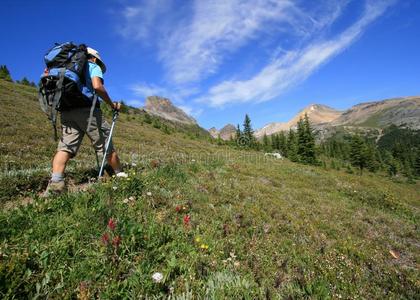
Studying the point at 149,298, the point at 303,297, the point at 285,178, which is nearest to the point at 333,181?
the point at 285,178

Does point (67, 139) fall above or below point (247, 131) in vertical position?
below

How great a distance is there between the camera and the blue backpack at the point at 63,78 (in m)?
5.45

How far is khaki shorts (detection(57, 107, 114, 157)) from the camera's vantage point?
5.93m

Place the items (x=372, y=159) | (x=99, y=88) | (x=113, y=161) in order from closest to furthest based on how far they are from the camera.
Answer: (x=99, y=88)
(x=113, y=161)
(x=372, y=159)

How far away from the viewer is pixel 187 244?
13.7 feet

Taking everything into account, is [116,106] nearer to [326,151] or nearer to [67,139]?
[67,139]

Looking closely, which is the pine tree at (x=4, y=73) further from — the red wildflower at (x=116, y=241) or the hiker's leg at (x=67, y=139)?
the red wildflower at (x=116, y=241)

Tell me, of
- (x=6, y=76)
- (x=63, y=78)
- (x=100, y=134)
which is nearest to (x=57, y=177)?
(x=100, y=134)

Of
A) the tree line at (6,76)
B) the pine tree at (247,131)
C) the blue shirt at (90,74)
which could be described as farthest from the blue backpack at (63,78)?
the pine tree at (247,131)

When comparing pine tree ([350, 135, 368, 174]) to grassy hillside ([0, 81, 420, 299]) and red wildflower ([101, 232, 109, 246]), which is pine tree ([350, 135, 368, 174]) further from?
red wildflower ([101, 232, 109, 246])

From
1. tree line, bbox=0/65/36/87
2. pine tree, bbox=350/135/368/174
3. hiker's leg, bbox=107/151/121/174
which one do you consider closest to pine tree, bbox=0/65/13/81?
tree line, bbox=0/65/36/87

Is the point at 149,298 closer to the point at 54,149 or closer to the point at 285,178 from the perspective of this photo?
the point at 285,178

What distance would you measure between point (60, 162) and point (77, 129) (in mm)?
875

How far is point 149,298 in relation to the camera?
117 inches
